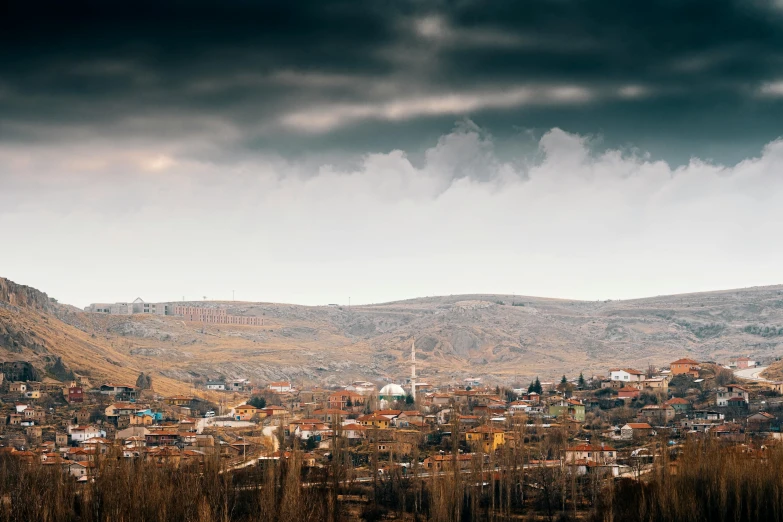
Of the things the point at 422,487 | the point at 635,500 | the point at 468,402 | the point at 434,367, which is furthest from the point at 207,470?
the point at 434,367

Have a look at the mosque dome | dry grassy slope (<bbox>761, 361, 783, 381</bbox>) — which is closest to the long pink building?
the mosque dome

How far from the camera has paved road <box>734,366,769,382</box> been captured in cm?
8640

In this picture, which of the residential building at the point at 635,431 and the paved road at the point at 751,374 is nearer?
the residential building at the point at 635,431

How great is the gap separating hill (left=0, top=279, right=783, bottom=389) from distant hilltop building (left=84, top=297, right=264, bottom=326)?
13.9ft

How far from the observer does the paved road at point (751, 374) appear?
86.4 meters

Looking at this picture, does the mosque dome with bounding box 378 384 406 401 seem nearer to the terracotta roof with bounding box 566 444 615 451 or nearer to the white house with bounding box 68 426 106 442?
the white house with bounding box 68 426 106 442

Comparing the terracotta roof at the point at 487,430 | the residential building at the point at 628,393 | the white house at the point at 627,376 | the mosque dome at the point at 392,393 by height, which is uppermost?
the white house at the point at 627,376

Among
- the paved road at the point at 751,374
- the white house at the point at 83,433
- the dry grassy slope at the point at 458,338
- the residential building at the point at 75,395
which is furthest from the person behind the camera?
the dry grassy slope at the point at 458,338

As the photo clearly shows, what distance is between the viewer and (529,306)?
19088 cm

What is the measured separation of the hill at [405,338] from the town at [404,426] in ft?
49.4

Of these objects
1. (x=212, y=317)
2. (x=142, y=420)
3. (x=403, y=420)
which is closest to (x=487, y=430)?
(x=403, y=420)

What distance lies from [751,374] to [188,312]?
97.5m

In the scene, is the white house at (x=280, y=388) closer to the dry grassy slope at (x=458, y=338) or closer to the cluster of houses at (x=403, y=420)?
the cluster of houses at (x=403, y=420)

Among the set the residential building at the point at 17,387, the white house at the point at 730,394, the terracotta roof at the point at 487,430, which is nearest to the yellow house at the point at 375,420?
the terracotta roof at the point at 487,430
